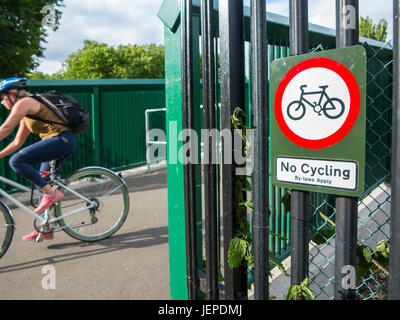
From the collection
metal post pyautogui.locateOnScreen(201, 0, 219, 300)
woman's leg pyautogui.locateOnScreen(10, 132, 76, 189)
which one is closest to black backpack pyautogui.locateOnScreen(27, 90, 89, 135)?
woman's leg pyautogui.locateOnScreen(10, 132, 76, 189)

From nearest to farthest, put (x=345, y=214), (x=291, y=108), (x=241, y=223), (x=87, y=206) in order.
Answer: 1. (x=345, y=214)
2. (x=291, y=108)
3. (x=241, y=223)
4. (x=87, y=206)

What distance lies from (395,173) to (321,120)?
28cm

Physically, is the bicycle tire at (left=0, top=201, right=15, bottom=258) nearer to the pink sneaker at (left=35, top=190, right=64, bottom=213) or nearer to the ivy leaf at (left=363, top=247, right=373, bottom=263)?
the pink sneaker at (left=35, top=190, right=64, bottom=213)

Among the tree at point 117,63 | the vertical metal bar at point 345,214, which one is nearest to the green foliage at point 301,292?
the vertical metal bar at point 345,214

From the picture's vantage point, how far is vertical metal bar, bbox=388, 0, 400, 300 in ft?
3.59

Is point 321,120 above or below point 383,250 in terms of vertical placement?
above

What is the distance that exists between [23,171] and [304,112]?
136 inches

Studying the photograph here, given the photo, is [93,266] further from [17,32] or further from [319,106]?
[17,32]

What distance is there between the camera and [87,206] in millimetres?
4562

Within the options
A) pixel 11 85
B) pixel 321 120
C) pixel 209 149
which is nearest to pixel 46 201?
pixel 11 85

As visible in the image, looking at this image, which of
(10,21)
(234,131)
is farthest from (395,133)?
(10,21)

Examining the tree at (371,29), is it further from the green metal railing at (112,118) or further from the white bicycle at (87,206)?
the white bicycle at (87,206)

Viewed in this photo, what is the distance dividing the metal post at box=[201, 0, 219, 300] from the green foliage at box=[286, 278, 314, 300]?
0.57 meters

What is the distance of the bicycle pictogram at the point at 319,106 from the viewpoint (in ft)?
4.04
